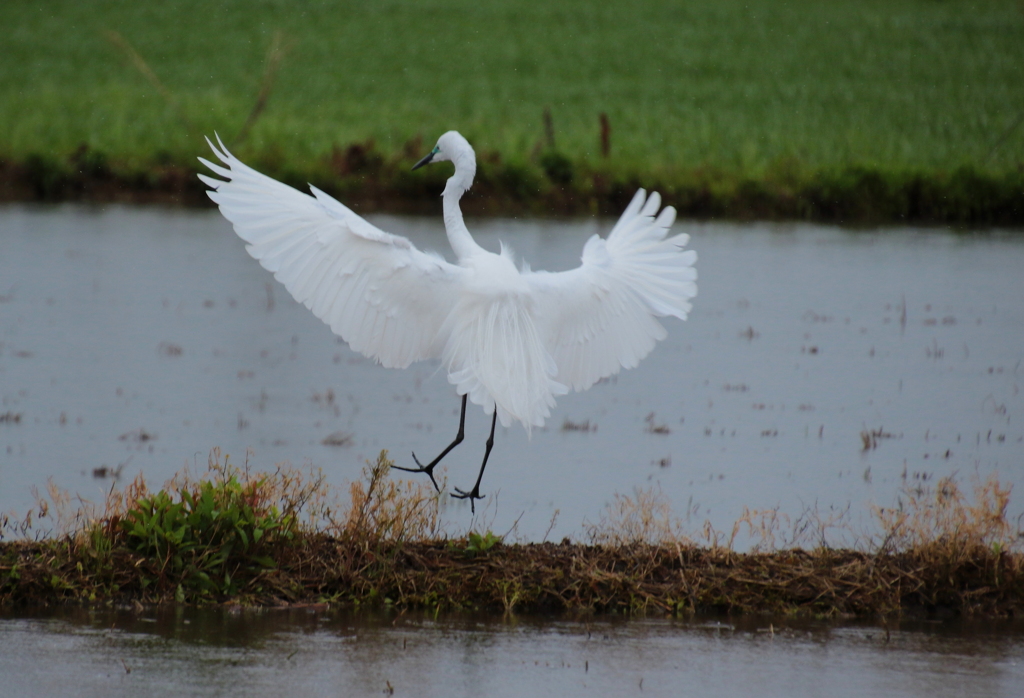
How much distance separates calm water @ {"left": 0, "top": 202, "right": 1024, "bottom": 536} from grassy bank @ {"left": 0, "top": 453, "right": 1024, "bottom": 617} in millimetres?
525

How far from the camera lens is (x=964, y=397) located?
1162 centimetres

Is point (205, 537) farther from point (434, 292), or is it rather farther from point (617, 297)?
point (617, 297)

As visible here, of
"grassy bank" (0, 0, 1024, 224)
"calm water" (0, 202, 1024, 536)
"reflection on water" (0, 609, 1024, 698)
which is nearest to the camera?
"reflection on water" (0, 609, 1024, 698)

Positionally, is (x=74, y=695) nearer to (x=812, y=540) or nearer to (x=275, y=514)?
(x=275, y=514)

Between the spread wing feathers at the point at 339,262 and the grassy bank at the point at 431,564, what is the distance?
2.74 feet

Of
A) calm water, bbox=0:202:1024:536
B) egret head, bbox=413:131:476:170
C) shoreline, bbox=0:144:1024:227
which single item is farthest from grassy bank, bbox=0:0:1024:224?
egret head, bbox=413:131:476:170

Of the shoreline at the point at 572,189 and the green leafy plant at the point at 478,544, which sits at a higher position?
the shoreline at the point at 572,189

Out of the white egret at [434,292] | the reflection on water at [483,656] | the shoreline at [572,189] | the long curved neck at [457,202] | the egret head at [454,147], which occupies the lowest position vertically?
the reflection on water at [483,656]

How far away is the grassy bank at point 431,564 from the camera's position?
5559 millimetres

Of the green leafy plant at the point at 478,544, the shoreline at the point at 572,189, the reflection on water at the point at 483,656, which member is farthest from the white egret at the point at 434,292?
the shoreline at the point at 572,189

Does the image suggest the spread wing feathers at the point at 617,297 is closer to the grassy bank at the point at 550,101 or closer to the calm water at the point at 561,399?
the calm water at the point at 561,399

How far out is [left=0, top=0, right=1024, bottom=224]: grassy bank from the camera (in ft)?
74.0

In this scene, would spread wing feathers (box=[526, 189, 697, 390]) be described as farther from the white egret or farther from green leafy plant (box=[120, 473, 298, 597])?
green leafy plant (box=[120, 473, 298, 597])

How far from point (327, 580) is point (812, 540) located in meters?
2.65
